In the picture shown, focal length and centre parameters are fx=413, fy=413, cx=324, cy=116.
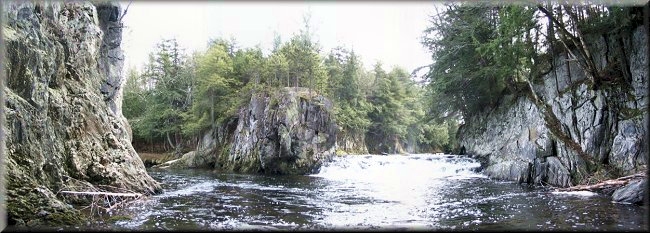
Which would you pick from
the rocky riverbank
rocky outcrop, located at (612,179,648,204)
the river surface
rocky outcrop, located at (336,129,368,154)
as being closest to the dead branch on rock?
the river surface

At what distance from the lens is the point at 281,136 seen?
27609 millimetres

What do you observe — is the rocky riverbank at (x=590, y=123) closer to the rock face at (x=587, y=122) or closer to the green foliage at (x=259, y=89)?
the rock face at (x=587, y=122)

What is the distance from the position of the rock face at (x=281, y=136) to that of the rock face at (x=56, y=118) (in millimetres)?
11495

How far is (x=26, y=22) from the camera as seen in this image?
31.7ft

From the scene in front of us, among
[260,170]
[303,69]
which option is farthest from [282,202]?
[303,69]

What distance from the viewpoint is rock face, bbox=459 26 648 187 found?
13.4m

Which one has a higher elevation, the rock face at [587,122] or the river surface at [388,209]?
the rock face at [587,122]

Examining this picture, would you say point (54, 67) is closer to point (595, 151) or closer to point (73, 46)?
point (73, 46)

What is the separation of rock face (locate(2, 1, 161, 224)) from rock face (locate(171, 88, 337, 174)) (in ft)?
37.7

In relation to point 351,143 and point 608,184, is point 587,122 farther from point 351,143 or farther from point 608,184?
point 351,143

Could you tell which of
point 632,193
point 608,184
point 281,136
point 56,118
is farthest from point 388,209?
point 281,136

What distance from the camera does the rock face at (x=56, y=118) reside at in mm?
8000

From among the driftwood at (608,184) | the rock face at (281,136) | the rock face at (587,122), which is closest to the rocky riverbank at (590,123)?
the rock face at (587,122)

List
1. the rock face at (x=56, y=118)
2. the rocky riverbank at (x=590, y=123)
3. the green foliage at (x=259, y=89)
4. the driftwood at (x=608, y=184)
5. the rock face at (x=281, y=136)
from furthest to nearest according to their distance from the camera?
the green foliage at (x=259, y=89) → the rock face at (x=281, y=136) → the rocky riverbank at (x=590, y=123) → the driftwood at (x=608, y=184) → the rock face at (x=56, y=118)
